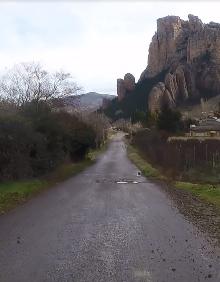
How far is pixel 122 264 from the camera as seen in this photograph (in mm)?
10148

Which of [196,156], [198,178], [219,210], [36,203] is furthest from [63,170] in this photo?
[219,210]

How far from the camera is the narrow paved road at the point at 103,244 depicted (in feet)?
31.1

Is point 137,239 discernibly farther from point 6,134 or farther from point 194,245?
point 6,134

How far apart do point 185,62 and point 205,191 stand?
154950 mm

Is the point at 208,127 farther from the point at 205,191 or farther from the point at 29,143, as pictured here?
the point at 205,191

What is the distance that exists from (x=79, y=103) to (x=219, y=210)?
155 feet

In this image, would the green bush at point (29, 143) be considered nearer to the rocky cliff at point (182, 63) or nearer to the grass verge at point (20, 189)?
the grass verge at point (20, 189)

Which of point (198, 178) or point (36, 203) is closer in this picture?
point (36, 203)

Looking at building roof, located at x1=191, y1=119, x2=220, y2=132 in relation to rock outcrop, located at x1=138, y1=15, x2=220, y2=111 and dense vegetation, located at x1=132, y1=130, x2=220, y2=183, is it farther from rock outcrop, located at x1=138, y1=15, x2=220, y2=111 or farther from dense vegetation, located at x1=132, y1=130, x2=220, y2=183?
dense vegetation, located at x1=132, y1=130, x2=220, y2=183

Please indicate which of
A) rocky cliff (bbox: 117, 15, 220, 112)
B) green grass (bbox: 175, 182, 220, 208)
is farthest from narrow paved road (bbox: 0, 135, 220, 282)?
rocky cliff (bbox: 117, 15, 220, 112)

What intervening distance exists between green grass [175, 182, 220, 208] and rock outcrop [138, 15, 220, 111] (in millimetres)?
126442

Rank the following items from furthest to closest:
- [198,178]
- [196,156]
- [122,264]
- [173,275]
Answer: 1. [196,156]
2. [198,178]
3. [122,264]
4. [173,275]

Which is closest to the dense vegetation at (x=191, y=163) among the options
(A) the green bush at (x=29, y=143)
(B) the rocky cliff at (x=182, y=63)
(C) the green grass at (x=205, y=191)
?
(C) the green grass at (x=205, y=191)

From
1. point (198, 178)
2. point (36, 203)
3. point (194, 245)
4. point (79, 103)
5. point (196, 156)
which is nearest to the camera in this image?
point (194, 245)
